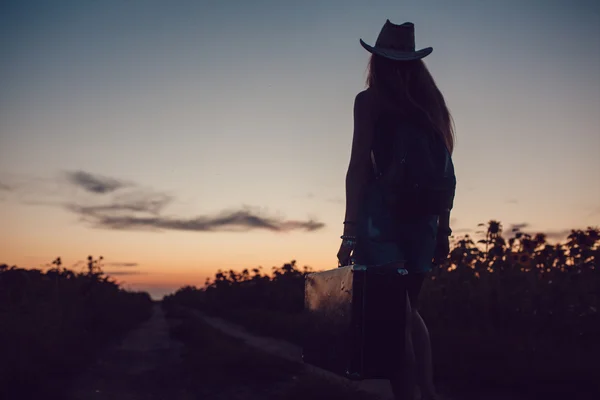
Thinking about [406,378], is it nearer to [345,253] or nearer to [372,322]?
[372,322]

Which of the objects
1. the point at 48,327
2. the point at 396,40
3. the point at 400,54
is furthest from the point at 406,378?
the point at 48,327

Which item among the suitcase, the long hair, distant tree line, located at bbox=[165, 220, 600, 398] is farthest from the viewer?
distant tree line, located at bbox=[165, 220, 600, 398]

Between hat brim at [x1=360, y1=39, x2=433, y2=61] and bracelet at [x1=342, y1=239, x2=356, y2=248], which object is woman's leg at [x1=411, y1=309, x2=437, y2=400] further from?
hat brim at [x1=360, y1=39, x2=433, y2=61]

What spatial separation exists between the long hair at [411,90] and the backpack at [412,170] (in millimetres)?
87

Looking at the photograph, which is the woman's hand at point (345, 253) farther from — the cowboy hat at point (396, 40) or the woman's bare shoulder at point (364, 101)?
the cowboy hat at point (396, 40)

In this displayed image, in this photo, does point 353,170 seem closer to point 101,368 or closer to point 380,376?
point 380,376

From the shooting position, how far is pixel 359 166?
3242 millimetres

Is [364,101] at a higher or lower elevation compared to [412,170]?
higher

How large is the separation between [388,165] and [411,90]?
51 centimetres

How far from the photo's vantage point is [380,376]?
290 centimetres

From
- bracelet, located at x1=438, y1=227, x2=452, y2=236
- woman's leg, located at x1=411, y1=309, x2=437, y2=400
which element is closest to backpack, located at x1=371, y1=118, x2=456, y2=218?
bracelet, located at x1=438, y1=227, x2=452, y2=236

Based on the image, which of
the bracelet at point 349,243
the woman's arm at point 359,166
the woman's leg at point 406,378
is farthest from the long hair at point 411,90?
the woman's leg at point 406,378

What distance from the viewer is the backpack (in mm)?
3102

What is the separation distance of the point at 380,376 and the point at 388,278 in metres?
0.48
